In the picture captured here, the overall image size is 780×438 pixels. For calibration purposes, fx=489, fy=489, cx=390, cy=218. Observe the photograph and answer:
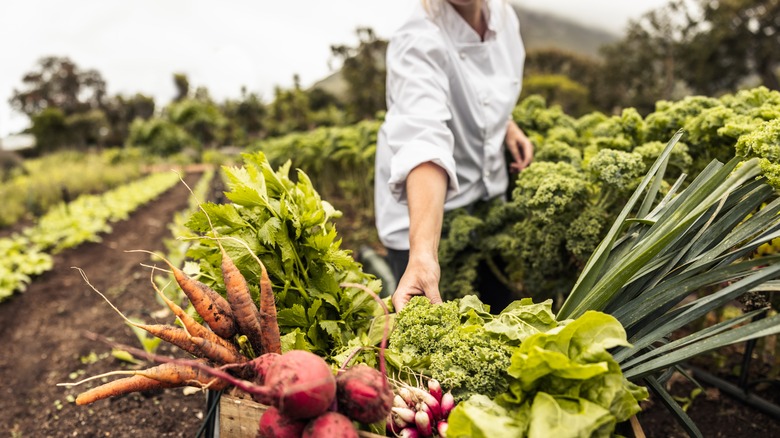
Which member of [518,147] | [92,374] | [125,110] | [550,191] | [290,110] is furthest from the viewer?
[125,110]

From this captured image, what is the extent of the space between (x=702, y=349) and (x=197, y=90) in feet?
155

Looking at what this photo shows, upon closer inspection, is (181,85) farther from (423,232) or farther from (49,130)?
(423,232)

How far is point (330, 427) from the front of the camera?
1.09 m

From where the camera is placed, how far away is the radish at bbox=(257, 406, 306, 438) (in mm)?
1143

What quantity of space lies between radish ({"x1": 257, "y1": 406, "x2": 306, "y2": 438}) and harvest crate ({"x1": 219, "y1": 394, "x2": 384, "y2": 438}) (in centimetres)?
12

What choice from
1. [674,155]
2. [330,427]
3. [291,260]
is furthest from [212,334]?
[674,155]

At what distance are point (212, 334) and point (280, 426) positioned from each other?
0.40 m

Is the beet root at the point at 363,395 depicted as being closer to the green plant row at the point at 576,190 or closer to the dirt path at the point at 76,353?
the green plant row at the point at 576,190

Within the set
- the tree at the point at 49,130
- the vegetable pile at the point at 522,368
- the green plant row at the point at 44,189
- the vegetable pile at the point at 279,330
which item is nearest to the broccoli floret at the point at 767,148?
the vegetable pile at the point at 522,368

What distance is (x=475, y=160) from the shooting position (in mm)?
2592

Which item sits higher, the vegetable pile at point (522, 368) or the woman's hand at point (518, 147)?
the woman's hand at point (518, 147)

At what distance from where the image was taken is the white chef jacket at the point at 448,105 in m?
2.05

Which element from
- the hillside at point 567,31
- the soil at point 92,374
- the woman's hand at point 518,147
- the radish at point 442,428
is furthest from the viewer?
the hillside at point 567,31


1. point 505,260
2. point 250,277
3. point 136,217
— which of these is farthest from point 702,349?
point 136,217
